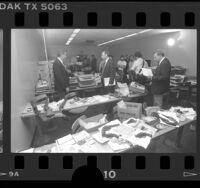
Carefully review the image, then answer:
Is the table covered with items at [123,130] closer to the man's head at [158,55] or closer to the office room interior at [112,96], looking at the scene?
the office room interior at [112,96]

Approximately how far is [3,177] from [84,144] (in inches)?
24.7

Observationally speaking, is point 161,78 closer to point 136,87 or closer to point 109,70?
point 136,87

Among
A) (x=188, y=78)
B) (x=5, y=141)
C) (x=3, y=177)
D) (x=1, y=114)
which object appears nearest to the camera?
(x=3, y=177)

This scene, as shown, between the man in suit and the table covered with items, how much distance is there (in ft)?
1.27

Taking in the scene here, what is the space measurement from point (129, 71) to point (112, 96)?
0.54m

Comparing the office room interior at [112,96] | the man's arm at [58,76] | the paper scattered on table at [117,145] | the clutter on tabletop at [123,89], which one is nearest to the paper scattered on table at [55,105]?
the office room interior at [112,96]

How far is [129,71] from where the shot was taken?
229 centimetres

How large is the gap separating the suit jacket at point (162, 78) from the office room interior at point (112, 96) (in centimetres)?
3

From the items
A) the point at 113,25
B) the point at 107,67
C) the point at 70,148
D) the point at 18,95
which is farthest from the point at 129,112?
the point at 18,95

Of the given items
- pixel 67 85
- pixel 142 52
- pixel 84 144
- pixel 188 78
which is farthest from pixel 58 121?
pixel 188 78

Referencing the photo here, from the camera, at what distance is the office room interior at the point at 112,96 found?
5.53 ft

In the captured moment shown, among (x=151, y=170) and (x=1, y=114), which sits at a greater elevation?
(x=1, y=114)

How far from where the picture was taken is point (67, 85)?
2559 millimetres

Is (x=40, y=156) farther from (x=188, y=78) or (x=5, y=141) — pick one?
(x=188, y=78)
